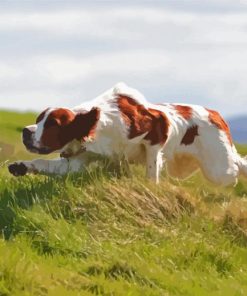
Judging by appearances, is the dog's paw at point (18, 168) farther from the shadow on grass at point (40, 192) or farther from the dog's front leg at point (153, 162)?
the dog's front leg at point (153, 162)

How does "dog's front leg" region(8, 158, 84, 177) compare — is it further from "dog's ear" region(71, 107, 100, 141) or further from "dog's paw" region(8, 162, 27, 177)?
"dog's ear" region(71, 107, 100, 141)

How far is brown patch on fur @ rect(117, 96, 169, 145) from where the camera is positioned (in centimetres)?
1192

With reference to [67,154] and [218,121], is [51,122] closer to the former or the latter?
[67,154]

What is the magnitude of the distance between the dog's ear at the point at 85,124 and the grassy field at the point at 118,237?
0.47 meters

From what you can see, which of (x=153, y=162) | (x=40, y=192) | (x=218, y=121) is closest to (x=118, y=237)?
(x=40, y=192)

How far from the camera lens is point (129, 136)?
11844 millimetres

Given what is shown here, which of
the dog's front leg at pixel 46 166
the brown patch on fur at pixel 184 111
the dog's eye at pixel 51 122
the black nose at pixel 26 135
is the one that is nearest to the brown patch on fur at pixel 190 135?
the brown patch on fur at pixel 184 111

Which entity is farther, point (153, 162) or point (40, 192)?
point (153, 162)

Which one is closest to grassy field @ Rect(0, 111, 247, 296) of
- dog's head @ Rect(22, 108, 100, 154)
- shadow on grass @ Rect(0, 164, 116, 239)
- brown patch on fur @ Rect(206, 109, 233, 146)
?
shadow on grass @ Rect(0, 164, 116, 239)

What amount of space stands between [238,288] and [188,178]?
3886mm

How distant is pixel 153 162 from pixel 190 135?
73 cm

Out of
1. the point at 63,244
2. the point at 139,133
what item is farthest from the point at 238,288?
the point at 139,133

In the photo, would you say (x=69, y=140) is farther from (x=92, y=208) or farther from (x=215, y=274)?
(x=215, y=274)

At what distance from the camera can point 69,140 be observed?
469 inches
